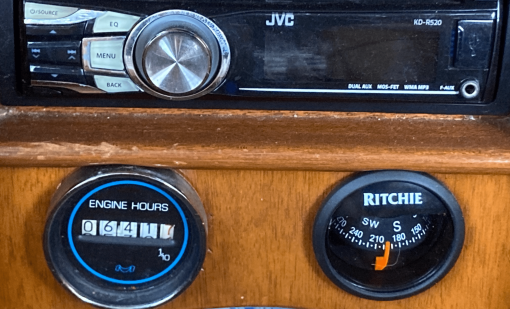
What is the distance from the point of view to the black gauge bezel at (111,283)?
607 mm

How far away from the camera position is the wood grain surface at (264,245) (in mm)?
625

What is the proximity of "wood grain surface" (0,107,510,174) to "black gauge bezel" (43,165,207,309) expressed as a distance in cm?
2

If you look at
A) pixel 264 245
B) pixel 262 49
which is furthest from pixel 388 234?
pixel 262 49

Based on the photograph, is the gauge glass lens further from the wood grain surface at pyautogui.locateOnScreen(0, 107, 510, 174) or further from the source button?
the source button

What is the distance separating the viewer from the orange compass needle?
67 centimetres

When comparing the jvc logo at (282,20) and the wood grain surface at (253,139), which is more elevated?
the jvc logo at (282,20)

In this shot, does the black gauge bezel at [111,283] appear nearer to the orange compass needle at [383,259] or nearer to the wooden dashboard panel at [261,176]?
the wooden dashboard panel at [261,176]

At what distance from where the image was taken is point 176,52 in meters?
0.58

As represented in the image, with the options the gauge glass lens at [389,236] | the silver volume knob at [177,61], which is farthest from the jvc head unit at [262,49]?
the gauge glass lens at [389,236]

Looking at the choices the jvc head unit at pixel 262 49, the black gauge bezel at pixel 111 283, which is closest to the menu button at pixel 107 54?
the jvc head unit at pixel 262 49

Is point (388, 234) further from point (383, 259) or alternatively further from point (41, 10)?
point (41, 10)

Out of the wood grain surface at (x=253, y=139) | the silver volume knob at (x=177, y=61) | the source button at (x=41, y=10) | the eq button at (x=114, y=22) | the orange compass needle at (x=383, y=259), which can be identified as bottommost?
the orange compass needle at (x=383, y=259)

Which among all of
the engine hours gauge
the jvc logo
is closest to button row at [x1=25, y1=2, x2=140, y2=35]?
the jvc logo

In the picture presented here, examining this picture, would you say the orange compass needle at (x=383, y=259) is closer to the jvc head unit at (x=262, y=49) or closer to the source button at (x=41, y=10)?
the jvc head unit at (x=262, y=49)
